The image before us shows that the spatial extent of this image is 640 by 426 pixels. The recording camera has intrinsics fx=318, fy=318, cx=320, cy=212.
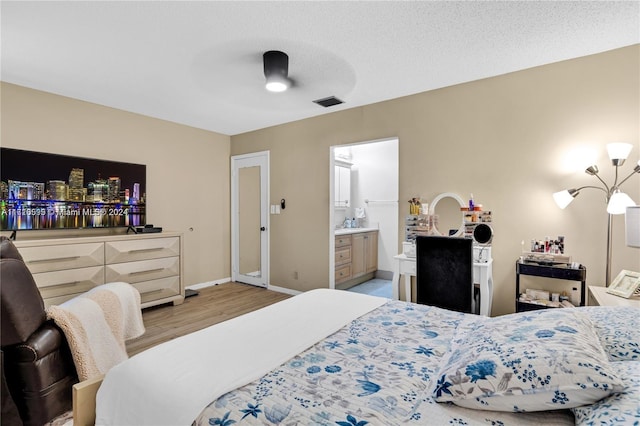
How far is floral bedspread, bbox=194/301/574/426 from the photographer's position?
36.8 inches

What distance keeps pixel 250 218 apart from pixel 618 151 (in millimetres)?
4298

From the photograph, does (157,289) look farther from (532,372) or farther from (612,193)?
(612,193)

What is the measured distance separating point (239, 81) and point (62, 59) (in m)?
1.43

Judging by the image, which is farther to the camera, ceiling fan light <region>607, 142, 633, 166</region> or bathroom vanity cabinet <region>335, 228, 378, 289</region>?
bathroom vanity cabinet <region>335, 228, 378, 289</region>

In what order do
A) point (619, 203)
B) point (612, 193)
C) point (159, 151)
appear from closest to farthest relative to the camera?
point (619, 203)
point (612, 193)
point (159, 151)

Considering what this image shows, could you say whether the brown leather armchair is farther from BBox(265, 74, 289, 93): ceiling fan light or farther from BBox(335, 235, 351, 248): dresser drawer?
BBox(335, 235, 351, 248): dresser drawer

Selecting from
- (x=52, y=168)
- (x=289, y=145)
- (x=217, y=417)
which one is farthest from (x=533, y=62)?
(x=52, y=168)

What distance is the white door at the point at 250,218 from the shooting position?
486cm

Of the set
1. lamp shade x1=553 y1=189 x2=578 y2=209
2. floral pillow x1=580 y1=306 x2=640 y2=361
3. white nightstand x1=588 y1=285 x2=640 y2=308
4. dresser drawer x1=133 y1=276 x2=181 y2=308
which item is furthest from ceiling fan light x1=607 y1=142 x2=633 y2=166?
dresser drawer x1=133 y1=276 x2=181 y2=308

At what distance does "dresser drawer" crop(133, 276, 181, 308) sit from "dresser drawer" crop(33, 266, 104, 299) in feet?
1.39

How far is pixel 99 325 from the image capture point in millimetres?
1992

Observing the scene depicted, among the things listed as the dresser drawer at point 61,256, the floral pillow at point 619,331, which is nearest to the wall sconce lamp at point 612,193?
the floral pillow at point 619,331

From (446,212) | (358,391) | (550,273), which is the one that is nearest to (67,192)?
(358,391)

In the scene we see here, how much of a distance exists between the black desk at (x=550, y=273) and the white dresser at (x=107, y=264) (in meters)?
3.70
